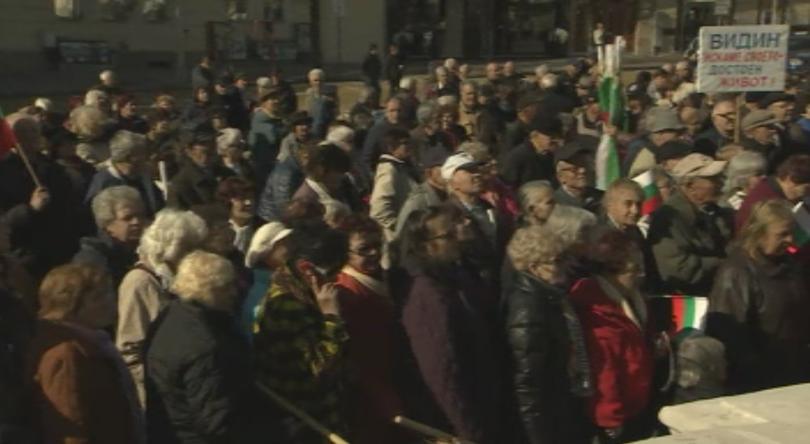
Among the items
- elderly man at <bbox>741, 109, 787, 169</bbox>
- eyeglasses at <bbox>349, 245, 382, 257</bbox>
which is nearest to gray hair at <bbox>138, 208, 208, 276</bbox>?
eyeglasses at <bbox>349, 245, 382, 257</bbox>

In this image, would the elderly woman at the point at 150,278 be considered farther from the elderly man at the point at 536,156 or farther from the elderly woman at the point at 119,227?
the elderly man at the point at 536,156

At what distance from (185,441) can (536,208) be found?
2.93 meters

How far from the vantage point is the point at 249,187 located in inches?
288

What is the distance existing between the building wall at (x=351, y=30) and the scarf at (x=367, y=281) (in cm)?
3172

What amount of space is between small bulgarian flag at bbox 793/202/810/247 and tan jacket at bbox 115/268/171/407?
334cm

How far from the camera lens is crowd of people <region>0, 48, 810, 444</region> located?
16.0ft

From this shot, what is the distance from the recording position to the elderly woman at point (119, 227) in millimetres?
6246

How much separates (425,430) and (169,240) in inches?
58.1

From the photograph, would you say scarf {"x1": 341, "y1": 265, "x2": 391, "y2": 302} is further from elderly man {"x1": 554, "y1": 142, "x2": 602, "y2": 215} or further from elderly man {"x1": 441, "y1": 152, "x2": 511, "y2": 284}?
elderly man {"x1": 554, "y1": 142, "x2": 602, "y2": 215}

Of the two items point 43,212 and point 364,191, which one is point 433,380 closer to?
point 43,212

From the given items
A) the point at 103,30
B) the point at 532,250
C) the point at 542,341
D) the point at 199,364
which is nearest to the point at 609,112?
the point at 532,250

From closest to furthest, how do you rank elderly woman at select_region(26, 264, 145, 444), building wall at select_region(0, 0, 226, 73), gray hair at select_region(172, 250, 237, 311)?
elderly woman at select_region(26, 264, 145, 444) → gray hair at select_region(172, 250, 237, 311) → building wall at select_region(0, 0, 226, 73)

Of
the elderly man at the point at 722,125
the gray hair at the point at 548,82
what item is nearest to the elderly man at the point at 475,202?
the elderly man at the point at 722,125

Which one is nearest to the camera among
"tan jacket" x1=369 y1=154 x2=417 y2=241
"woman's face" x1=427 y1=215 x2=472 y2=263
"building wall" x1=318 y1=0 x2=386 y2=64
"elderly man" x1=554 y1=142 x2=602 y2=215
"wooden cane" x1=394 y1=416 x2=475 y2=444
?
"wooden cane" x1=394 y1=416 x2=475 y2=444
